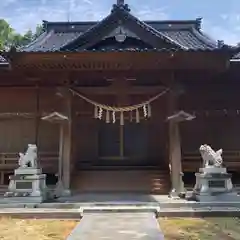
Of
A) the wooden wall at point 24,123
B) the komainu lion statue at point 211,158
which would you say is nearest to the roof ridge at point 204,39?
the komainu lion statue at point 211,158

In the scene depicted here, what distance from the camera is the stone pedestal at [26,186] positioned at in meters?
10.8

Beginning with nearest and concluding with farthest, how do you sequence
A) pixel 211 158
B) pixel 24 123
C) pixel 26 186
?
pixel 26 186 < pixel 211 158 < pixel 24 123

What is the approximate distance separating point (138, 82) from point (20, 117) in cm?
505

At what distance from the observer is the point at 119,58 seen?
456 inches

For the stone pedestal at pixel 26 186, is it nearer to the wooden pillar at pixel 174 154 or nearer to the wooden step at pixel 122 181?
the wooden step at pixel 122 181

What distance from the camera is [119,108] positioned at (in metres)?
12.1

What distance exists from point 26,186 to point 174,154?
491 cm

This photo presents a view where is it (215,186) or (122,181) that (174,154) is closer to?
(215,186)

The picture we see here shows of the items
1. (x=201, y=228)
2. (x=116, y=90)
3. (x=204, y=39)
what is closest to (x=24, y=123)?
(x=116, y=90)

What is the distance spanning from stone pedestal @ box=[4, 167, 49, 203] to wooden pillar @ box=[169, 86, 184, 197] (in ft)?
14.0

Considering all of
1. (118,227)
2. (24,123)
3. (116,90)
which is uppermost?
(116,90)

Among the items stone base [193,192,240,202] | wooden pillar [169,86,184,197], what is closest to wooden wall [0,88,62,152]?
wooden pillar [169,86,184,197]

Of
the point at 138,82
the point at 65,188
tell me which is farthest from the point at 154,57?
the point at 65,188

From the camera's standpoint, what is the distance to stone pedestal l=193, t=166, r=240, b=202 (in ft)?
35.8
